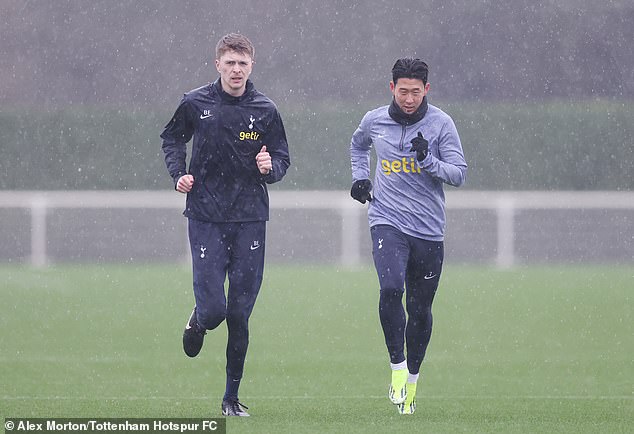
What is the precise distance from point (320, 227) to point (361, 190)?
1521 cm

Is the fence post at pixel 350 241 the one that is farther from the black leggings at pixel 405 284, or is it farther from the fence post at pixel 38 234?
the black leggings at pixel 405 284

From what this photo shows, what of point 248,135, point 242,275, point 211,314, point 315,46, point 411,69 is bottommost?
point 211,314

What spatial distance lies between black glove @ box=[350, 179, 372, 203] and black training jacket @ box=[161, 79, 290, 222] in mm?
475

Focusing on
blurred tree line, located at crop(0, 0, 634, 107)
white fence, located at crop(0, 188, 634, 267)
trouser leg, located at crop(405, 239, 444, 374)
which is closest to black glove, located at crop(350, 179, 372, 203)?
trouser leg, located at crop(405, 239, 444, 374)

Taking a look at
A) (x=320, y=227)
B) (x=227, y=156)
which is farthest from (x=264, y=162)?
(x=320, y=227)

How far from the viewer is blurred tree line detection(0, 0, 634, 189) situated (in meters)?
26.6

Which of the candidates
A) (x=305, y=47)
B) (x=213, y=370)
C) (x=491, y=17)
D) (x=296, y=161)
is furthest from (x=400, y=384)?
(x=491, y=17)

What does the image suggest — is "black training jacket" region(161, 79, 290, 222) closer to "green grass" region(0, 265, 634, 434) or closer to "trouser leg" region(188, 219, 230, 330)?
"trouser leg" region(188, 219, 230, 330)

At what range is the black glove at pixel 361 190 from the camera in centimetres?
843

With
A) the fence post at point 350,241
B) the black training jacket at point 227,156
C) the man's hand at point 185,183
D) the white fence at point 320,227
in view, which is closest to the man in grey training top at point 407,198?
the black training jacket at point 227,156

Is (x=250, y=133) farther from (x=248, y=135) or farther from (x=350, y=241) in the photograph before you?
(x=350, y=241)

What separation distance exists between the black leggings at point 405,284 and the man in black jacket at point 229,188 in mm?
657

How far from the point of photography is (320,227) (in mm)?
23641

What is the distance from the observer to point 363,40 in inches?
1307
